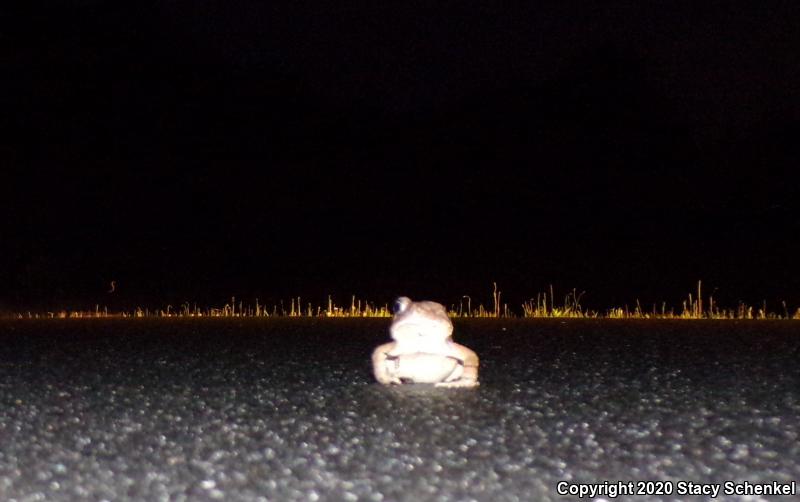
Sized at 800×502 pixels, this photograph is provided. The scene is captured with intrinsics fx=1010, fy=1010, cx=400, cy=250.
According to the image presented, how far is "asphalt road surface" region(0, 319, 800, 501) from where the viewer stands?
2684mm

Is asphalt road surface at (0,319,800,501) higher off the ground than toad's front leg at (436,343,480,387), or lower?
lower

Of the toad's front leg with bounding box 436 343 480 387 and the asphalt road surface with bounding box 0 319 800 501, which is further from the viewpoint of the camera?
the toad's front leg with bounding box 436 343 480 387

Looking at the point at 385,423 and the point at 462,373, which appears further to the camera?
the point at 462,373

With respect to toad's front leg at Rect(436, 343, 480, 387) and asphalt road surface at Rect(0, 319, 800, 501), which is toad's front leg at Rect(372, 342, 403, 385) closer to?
asphalt road surface at Rect(0, 319, 800, 501)

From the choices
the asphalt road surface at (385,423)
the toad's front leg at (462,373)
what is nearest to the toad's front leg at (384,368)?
the asphalt road surface at (385,423)

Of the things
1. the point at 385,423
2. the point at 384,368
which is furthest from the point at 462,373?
the point at 385,423

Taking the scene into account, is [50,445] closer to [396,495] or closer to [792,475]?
[396,495]

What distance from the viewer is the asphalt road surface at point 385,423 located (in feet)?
8.80

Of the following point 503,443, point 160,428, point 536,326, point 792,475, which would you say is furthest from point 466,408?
point 536,326

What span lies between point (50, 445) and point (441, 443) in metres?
1.24

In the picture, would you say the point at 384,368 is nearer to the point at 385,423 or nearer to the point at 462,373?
the point at 462,373

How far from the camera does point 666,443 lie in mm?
3201

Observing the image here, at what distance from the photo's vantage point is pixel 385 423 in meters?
3.56

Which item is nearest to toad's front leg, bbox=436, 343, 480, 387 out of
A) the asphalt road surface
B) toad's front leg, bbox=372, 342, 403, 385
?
the asphalt road surface
